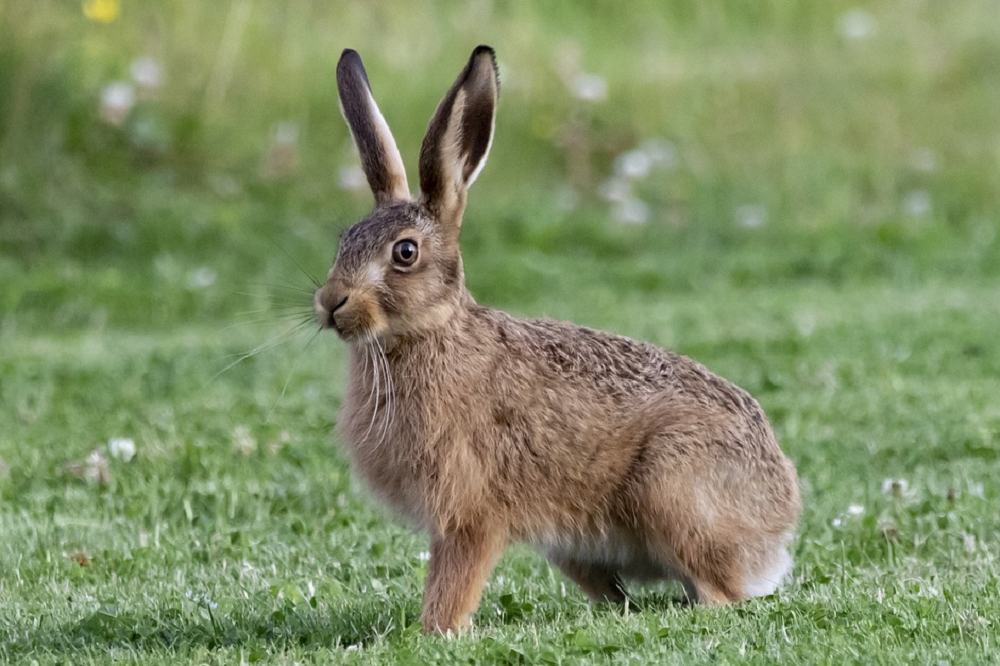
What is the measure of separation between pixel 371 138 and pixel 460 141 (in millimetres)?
347

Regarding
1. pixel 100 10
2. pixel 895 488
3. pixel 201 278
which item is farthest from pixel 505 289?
pixel 895 488

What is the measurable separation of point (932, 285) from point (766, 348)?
3.04 metres

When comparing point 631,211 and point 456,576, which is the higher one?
point 631,211

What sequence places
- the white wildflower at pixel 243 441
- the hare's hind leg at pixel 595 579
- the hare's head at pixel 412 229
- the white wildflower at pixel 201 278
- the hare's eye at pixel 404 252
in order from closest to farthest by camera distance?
the hare's head at pixel 412 229, the hare's eye at pixel 404 252, the hare's hind leg at pixel 595 579, the white wildflower at pixel 243 441, the white wildflower at pixel 201 278

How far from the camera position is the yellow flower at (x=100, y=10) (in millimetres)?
13781

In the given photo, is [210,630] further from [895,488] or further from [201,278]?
[201,278]

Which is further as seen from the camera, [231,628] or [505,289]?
[505,289]

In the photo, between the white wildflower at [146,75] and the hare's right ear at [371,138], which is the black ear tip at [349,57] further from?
the white wildflower at [146,75]

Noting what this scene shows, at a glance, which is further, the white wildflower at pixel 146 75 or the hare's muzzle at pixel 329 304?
the white wildflower at pixel 146 75

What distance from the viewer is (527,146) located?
14195mm

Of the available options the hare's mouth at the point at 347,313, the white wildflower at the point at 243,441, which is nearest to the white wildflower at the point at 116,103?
the white wildflower at the point at 243,441

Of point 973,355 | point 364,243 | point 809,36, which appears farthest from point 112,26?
point 364,243

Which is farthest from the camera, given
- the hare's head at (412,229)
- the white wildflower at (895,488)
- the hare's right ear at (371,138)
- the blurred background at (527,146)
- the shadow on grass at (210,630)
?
the blurred background at (527,146)

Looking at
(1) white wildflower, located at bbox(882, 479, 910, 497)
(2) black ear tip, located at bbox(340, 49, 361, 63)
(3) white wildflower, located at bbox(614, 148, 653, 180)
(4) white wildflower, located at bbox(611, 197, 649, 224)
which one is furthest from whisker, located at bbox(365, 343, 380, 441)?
(3) white wildflower, located at bbox(614, 148, 653, 180)
